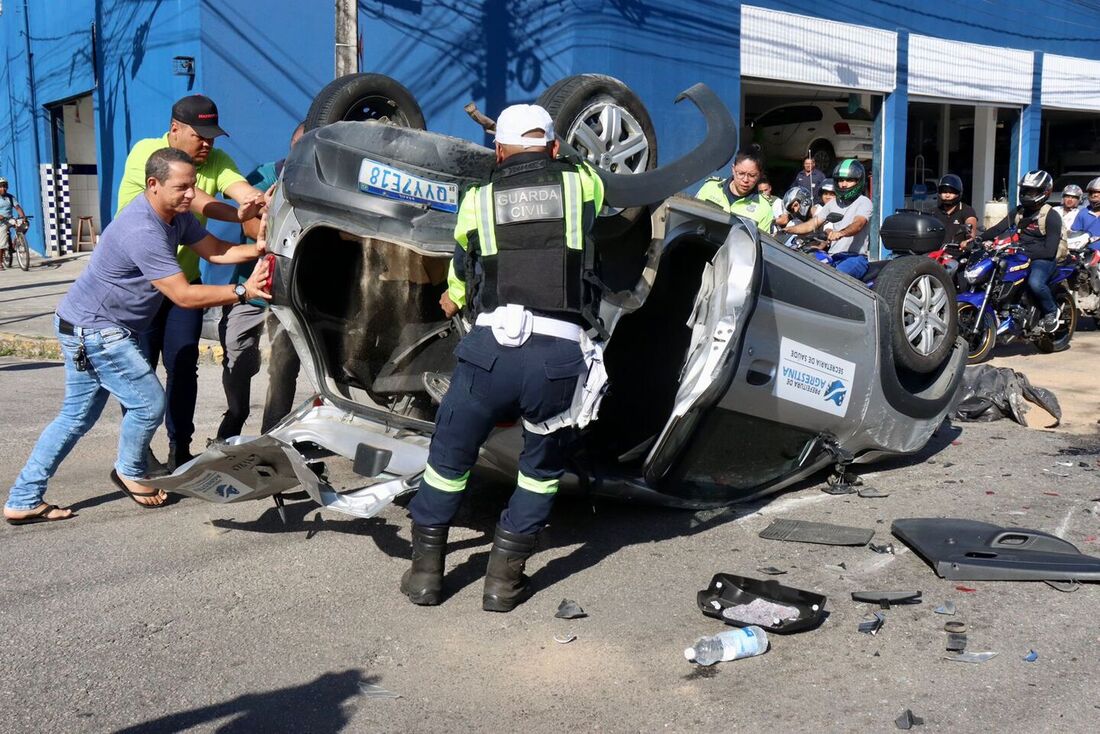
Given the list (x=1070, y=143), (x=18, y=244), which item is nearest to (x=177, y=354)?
(x=18, y=244)

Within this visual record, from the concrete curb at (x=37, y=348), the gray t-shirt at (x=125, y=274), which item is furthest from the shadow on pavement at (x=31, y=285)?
the gray t-shirt at (x=125, y=274)

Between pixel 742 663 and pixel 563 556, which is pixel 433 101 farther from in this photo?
pixel 742 663

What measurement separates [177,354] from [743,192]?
4.05 meters

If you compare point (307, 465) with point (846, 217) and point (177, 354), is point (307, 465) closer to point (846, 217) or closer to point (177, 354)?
point (177, 354)

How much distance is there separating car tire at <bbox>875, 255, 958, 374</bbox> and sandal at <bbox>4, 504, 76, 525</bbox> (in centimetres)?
429

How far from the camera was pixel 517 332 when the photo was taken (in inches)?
159

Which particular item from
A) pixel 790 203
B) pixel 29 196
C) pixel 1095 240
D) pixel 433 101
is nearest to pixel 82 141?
pixel 29 196

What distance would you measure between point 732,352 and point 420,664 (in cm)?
178

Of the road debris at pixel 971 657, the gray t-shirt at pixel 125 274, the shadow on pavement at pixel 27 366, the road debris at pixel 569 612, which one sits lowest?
the road debris at pixel 971 657

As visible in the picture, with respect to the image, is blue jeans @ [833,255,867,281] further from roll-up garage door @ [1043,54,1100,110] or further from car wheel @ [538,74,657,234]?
roll-up garage door @ [1043,54,1100,110]

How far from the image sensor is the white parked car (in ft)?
59.0

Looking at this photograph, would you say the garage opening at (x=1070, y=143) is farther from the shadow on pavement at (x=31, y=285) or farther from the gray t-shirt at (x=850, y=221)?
the shadow on pavement at (x=31, y=285)

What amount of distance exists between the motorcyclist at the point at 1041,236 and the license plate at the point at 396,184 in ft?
26.5

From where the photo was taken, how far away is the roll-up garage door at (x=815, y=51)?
15.0 meters
